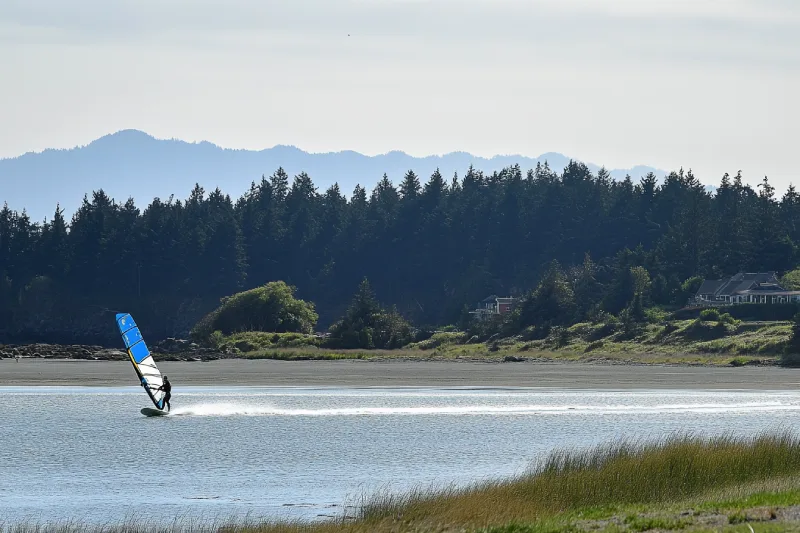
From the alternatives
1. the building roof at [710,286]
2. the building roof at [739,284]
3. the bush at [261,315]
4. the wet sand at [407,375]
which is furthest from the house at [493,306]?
the wet sand at [407,375]

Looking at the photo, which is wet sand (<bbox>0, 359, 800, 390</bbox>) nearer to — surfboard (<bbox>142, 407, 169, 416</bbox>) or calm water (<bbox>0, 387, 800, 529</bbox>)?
calm water (<bbox>0, 387, 800, 529</bbox>)

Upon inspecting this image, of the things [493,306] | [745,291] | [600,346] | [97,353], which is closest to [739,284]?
[745,291]

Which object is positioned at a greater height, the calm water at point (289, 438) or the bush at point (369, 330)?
the bush at point (369, 330)

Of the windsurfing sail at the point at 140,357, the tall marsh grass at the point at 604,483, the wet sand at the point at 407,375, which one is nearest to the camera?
the tall marsh grass at the point at 604,483

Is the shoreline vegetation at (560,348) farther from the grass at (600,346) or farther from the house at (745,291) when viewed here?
the house at (745,291)

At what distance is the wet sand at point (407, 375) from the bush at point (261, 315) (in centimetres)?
3101

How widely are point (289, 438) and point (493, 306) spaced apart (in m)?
121

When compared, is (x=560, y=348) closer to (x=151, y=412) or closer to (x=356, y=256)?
(x=151, y=412)

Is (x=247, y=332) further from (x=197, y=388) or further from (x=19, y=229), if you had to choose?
(x=19, y=229)

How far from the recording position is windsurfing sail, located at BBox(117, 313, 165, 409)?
53.8 m

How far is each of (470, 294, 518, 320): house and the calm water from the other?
91216 millimetres

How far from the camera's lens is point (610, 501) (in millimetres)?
27688

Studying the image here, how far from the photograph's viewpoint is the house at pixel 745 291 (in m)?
130

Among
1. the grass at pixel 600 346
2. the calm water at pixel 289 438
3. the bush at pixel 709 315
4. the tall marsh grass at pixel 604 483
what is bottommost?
the calm water at pixel 289 438
